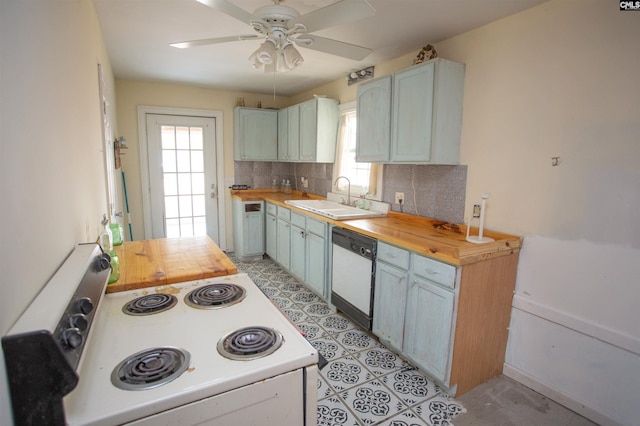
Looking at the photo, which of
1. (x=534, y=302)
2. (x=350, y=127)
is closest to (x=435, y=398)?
(x=534, y=302)

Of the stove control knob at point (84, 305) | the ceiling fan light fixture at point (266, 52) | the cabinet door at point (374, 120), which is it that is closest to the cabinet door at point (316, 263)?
the cabinet door at point (374, 120)

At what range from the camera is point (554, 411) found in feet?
6.33

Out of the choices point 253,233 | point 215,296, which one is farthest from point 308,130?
point 215,296

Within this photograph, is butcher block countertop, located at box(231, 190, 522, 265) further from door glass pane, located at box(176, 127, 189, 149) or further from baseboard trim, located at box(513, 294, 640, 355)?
door glass pane, located at box(176, 127, 189, 149)

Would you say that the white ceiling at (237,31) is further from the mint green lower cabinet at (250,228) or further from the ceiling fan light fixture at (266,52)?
the mint green lower cabinet at (250,228)

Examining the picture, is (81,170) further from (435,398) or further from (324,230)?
(435,398)

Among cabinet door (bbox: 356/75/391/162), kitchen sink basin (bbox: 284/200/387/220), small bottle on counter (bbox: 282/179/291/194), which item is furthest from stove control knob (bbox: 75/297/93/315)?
small bottle on counter (bbox: 282/179/291/194)

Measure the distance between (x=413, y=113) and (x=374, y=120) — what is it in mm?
422

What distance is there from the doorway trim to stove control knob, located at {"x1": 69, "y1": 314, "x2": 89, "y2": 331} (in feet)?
13.1

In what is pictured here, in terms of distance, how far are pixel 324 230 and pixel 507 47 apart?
2006 millimetres

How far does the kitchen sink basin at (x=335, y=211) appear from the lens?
9.96ft

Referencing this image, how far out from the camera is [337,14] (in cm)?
154

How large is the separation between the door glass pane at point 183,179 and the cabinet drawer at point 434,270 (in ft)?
11.8

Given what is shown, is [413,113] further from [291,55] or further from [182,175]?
[182,175]
